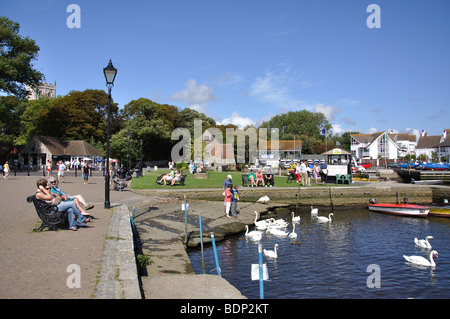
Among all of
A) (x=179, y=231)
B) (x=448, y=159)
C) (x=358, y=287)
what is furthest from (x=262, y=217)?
(x=448, y=159)

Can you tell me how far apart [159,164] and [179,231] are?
55.9m

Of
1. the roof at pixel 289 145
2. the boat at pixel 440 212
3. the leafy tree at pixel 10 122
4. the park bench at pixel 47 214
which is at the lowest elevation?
the boat at pixel 440 212

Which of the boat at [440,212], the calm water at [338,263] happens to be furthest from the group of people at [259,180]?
the boat at [440,212]

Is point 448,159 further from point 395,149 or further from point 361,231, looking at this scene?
point 361,231

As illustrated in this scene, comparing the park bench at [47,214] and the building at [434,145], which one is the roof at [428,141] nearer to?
the building at [434,145]

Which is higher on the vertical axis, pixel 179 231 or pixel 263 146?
pixel 263 146

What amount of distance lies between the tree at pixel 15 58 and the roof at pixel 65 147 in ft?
36.1

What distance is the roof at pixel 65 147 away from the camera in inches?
2029

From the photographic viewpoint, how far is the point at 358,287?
902 cm

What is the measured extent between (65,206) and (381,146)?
286 ft

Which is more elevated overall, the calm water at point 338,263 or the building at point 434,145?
the building at point 434,145

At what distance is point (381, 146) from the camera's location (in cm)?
8481

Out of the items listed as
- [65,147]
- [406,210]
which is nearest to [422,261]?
[406,210]
